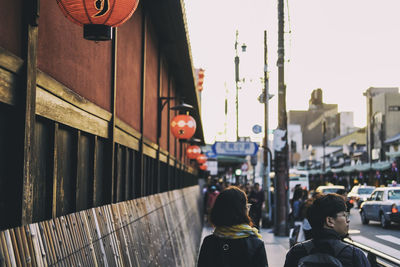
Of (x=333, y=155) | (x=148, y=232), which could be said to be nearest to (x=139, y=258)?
(x=148, y=232)

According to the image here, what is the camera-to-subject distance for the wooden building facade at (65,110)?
12.5ft

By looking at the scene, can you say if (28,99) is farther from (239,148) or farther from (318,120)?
(318,120)

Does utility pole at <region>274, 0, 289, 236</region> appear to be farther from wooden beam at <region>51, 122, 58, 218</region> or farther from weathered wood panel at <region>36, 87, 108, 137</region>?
wooden beam at <region>51, 122, 58, 218</region>

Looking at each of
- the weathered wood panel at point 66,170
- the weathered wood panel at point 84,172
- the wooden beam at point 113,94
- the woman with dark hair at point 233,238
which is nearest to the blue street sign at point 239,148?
the wooden beam at point 113,94

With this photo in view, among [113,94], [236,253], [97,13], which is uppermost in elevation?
[97,13]

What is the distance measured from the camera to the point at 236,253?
4.36 meters

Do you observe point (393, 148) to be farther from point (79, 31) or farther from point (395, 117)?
point (79, 31)

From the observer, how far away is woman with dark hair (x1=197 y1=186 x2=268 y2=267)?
4355 millimetres

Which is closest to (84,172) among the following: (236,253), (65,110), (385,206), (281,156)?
(65,110)

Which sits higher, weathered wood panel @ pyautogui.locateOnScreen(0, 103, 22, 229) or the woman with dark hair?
weathered wood panel @ pyautogui.locateOnScreen(0, 103, 22, 229)

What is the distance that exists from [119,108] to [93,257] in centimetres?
335

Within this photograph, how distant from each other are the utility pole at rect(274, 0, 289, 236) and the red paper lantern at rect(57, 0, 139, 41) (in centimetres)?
1588

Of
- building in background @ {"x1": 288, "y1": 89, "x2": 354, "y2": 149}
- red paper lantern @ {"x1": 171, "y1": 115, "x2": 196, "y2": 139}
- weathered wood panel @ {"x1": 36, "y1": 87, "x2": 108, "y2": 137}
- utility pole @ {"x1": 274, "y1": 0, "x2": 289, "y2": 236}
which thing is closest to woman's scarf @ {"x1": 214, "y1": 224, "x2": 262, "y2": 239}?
weathered wood panel @ {"x1": 36, "y1": 87, "x2": 108, "y2": 137}

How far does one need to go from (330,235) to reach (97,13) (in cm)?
231
